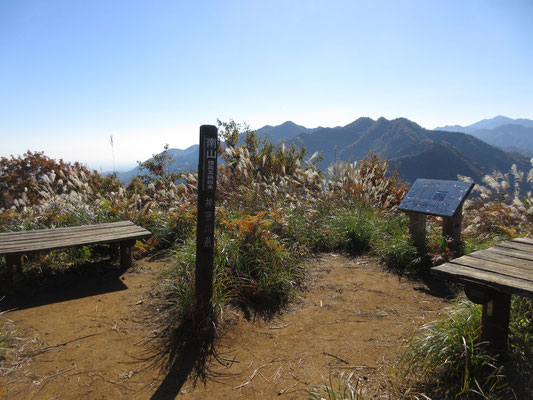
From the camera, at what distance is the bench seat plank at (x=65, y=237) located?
3559 millimetres

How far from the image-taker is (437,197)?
4.27 m

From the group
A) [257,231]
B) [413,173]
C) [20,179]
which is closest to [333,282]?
[257,231]

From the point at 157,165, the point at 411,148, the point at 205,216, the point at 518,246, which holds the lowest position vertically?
the point at 518,246

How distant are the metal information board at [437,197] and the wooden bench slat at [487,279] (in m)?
2.27

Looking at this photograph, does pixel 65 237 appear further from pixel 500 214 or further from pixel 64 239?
pixel 500 214

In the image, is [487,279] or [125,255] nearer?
[487,279]

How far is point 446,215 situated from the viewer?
3.99m

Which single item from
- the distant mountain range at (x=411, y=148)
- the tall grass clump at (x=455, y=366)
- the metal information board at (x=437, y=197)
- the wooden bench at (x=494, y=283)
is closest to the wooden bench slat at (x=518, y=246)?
the wooden bench at (x=494, y=283)

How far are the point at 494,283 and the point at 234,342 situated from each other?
6.08ft

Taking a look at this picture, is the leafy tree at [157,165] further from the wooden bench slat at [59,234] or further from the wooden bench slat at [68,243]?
the wooden bench slat at [68,243]

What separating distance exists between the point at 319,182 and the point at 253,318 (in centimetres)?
365

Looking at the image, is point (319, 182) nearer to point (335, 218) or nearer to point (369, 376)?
point (335, 218)

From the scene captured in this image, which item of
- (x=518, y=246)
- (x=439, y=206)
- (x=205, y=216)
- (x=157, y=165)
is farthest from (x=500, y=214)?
(x=157, y=165)

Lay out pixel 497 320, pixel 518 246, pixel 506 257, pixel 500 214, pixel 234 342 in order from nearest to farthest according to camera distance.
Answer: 1. pixel 497 320
2. pixel 506 257
3. pixel 518 246
4. pixel 234 342
5. pixel 500 214
